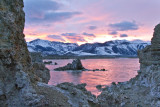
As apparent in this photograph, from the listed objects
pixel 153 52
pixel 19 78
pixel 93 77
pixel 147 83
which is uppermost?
pixel 153 52

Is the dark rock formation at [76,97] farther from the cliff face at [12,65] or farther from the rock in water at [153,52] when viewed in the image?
the rock in water at [153,52]

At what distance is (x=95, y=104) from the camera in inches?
275

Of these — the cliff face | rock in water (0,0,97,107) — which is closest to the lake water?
rock in water (0,0,97,107)

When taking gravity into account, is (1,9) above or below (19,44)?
above

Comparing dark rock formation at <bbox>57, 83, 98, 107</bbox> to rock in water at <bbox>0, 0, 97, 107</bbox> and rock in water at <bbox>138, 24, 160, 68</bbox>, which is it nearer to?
rock in water at <bbox>0, 0, 97, 107</bbox>

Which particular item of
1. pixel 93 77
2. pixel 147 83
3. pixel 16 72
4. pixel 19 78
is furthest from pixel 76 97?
pixel 93 77

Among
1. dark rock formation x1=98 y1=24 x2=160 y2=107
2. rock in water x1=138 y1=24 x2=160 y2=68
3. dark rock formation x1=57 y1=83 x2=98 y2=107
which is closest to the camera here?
dark rock formation x1=57 y1=83 x2=98 y2=107

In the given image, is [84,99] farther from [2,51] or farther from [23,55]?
[2,51]

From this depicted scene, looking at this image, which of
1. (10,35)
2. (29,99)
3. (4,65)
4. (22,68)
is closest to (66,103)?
(29,99)

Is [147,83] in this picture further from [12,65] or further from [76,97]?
[12,65]

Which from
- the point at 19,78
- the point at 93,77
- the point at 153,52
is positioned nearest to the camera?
the point at 19,78

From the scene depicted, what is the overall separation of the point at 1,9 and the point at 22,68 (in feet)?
6.33

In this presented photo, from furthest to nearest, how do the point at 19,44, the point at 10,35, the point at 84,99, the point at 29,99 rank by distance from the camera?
the point at 84,99, the point at 19,44, the point at 10,35, the point at 29,99

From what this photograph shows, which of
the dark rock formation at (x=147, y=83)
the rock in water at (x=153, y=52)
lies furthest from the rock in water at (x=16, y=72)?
the rock in water at (x=153, y=52)
